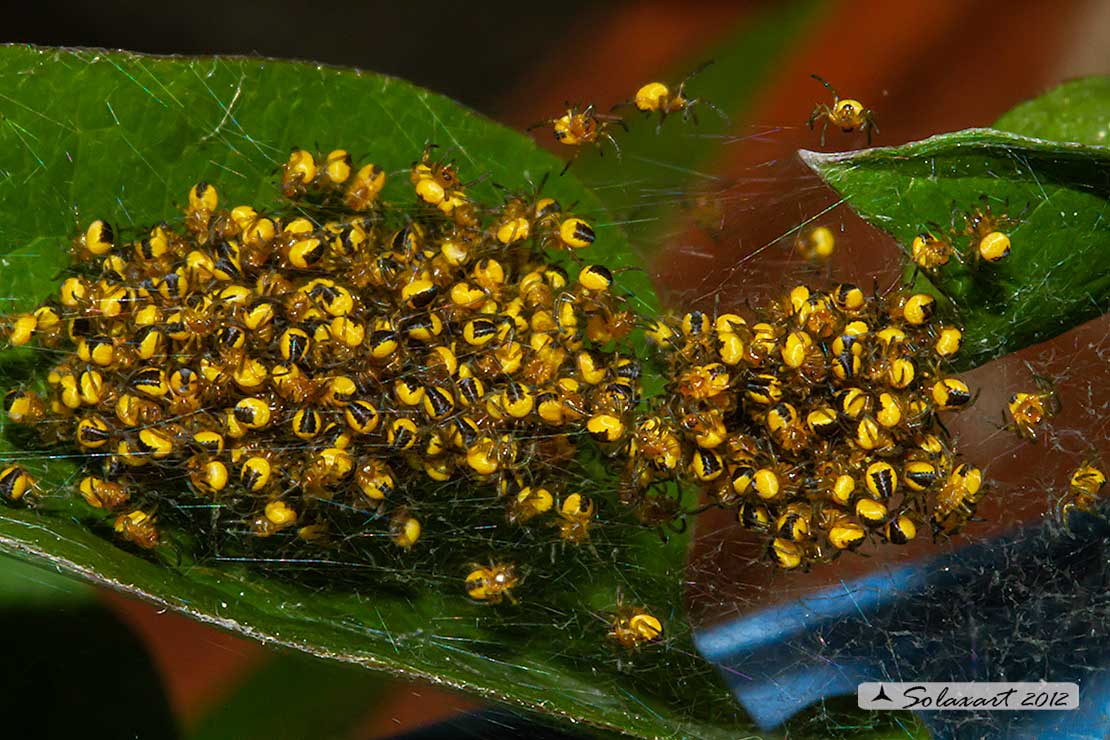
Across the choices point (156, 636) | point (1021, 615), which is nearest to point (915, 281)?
point (1021, 615)

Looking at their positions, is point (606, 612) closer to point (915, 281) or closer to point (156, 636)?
point (915, 281)

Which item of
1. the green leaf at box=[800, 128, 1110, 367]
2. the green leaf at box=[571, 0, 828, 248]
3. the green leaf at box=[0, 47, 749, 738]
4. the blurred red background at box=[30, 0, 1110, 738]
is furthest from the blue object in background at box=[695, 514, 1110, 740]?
the blurred red background at box=[30, 0, 1110, 738]

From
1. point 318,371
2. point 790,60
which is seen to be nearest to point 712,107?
point 318,371

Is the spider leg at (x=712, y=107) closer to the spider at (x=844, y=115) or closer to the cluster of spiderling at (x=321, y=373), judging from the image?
the spider at (x=844, y=115)

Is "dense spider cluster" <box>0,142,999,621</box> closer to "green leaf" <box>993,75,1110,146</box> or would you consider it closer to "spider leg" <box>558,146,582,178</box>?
"spider leg" <box>558,146,582,178</box>

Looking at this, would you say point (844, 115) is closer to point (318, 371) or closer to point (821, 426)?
point (821, 426)

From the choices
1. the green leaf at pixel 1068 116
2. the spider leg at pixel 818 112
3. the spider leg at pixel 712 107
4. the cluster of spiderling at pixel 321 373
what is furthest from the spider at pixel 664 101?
the green leaf at pixel 1068 116
